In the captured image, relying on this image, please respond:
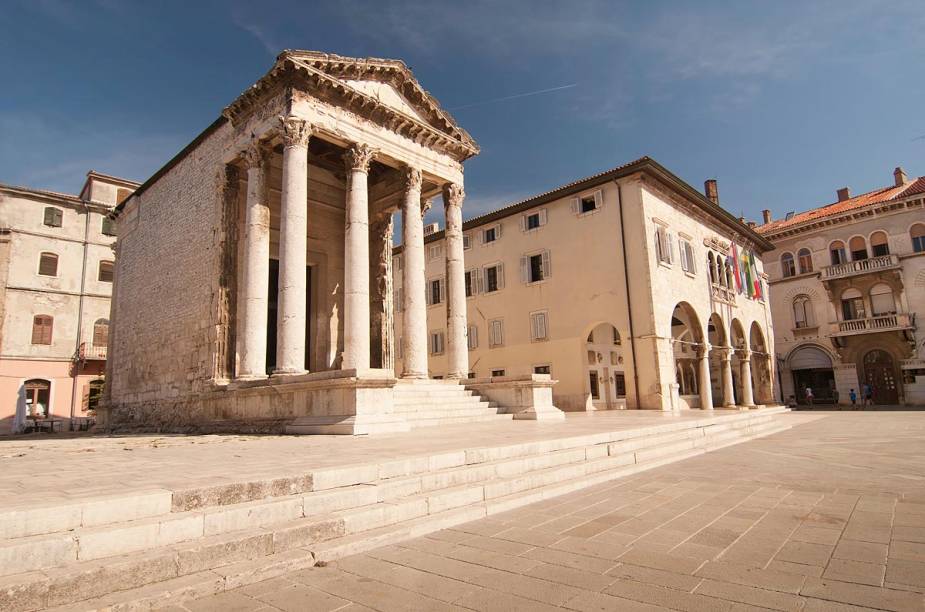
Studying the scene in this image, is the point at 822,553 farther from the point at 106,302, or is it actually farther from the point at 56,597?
the point at 106,302

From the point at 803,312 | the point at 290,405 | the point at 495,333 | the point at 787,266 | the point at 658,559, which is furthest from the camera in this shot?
the point at 787,266

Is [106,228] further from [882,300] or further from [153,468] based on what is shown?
[882,300]

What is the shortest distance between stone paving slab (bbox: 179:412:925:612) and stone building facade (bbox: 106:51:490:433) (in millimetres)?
5998

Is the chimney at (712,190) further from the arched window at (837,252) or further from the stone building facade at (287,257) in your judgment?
the stone building facade at (287,257)

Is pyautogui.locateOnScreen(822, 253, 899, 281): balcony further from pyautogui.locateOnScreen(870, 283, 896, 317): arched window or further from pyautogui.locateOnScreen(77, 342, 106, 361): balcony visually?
pyautogui.locateOnScreen(77, 342, 106, 361): balcony

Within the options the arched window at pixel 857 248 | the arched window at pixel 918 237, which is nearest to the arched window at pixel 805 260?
the arched window at pixel 857 248

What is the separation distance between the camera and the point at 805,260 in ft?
112

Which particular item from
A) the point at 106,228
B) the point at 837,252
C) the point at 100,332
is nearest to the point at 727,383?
the point at 837,252

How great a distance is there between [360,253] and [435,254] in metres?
16.3

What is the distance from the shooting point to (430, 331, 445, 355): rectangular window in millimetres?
28766

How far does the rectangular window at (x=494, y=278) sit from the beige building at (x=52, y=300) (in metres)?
20.7

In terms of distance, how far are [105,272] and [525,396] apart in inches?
1074

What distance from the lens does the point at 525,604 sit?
2.72 metres

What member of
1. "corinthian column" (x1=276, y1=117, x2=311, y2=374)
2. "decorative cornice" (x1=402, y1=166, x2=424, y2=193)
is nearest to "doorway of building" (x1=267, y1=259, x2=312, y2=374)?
"decorative cornice" (x1=402, y1=166, x2=424, y2=193)
